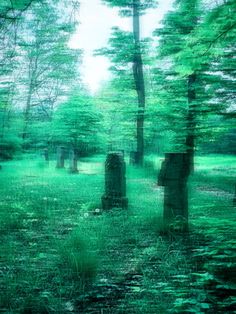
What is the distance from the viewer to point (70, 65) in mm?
28297

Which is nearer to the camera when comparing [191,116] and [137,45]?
[191,116]

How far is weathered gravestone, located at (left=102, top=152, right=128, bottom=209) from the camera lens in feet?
28.5

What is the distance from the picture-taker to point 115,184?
891 cm

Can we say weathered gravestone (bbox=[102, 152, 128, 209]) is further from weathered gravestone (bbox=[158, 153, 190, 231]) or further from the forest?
weathered gravestone (bbox=[158, 153, 190, 231])

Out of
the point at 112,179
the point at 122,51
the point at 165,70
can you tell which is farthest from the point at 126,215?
the point at 122,51

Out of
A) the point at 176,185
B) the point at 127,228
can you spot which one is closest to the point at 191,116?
the point at 176,185

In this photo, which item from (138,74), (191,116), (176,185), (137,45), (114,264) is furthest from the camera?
(138,74)

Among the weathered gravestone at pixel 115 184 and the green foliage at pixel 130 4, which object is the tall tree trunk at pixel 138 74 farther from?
the weathered gravestone at pixel 115 184

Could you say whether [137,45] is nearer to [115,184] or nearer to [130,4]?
[130,4]

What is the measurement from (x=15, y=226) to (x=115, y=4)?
15.6 metres

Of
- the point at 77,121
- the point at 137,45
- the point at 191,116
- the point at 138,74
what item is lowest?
the point at 191,116

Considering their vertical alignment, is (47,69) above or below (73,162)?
above

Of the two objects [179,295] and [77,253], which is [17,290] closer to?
[77,253]

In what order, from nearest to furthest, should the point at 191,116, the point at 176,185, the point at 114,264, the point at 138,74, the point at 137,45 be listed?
the point at 114,264 < the point at 176,185 < the point at 191,116 < the point at 137,45 < the point at 138,74
